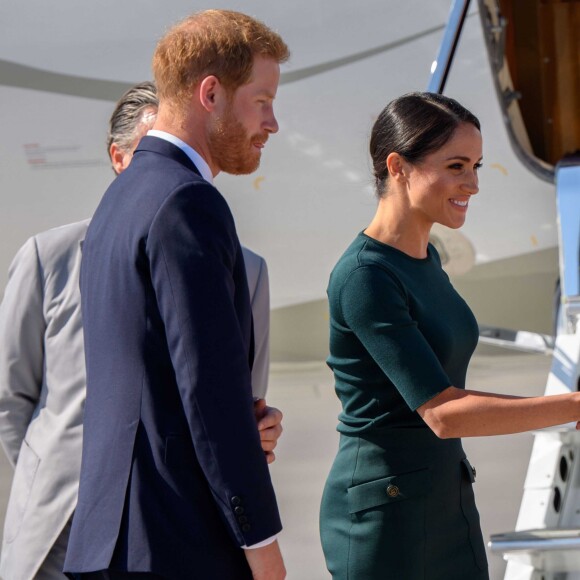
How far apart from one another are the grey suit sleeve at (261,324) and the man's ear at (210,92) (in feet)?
2.71

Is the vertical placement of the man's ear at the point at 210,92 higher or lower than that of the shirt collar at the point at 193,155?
higher

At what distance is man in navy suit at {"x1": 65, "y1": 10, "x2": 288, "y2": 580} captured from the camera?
1264mm

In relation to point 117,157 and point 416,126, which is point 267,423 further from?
point 117,157

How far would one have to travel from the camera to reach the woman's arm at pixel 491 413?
160 cm

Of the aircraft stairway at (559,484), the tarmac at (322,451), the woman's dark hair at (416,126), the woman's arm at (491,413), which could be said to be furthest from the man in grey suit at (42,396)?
the tarmac at (322,451)

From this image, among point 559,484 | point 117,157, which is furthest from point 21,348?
point 559,484

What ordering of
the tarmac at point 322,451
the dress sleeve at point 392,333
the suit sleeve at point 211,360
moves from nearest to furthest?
the suit sleeve at point 211,360 < the dress sleeve at point 392,333 < the tarmac at point 322,451

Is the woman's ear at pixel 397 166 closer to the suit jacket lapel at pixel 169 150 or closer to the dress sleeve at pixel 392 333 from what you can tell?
the dress sleeve at pixel 392 333

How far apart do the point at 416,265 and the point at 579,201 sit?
4.65 ft

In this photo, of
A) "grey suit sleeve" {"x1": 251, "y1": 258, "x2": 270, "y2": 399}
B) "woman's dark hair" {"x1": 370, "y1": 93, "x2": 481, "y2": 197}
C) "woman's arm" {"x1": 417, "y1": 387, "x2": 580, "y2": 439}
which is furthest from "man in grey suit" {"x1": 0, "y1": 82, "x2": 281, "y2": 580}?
"woman's arm" {"x1": 417, "y1": 387, "x2": 580, "y2": 439}

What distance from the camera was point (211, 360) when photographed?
1.26 m

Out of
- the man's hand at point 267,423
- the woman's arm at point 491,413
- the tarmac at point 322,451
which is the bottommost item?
the tarmac at point 322,451

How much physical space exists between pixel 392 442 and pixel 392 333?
0.62ft

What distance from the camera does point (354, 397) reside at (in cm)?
172
